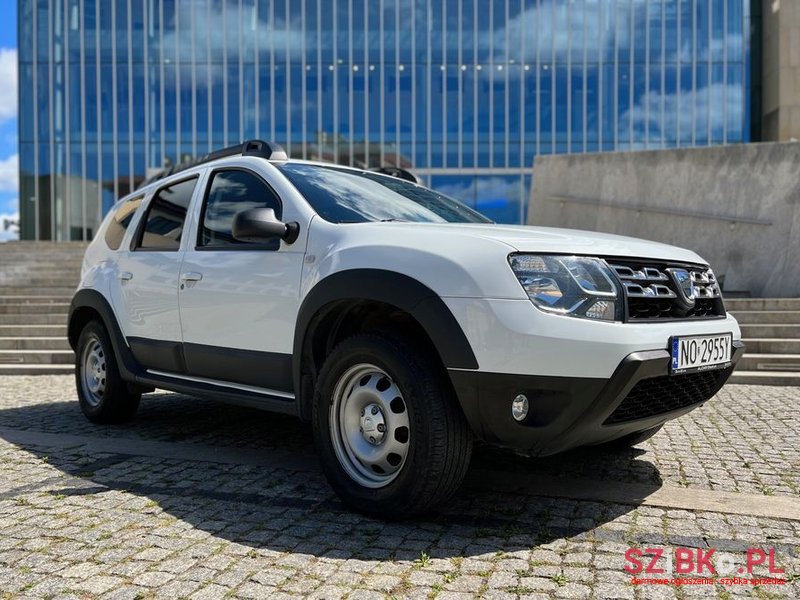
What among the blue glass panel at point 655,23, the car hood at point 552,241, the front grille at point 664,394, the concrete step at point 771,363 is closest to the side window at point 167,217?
the car hood at point 552,241

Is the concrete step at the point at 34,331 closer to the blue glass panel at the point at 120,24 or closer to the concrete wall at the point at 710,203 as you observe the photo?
the concrete wall at the point at 710,203

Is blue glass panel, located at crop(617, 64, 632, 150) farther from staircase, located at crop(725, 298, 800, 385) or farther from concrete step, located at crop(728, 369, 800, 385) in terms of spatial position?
concrete step, located at crop(728, 369, 800, 385)

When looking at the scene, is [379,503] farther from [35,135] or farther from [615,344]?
[35,135]

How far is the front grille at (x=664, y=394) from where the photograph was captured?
2932 mm

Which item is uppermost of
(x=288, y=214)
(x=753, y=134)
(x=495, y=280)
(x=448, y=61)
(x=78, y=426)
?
(x=448, y=61)

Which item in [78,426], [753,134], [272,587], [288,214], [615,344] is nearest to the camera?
[272,587]

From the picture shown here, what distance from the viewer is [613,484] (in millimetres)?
3740

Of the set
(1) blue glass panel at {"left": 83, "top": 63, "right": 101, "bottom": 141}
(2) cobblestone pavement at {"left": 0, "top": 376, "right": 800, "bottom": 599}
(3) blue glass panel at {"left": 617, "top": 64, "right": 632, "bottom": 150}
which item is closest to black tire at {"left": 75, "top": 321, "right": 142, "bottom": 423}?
(2) cobblestone pavement at {"left": 0, "top": 376, "right": 800, "bottom": 599}

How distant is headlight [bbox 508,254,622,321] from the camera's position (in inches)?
110

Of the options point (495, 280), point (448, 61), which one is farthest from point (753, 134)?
point (495, 280)

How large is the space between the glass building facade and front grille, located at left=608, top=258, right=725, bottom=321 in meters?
30.5

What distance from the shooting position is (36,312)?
10836mm

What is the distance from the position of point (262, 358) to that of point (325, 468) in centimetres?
72

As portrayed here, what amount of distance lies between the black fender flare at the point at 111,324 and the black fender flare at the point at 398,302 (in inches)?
73.8
